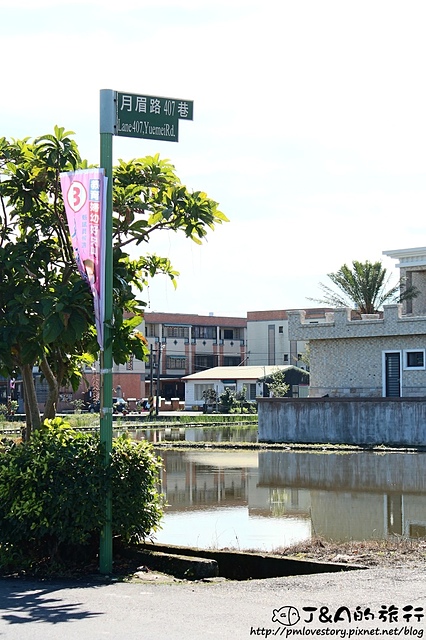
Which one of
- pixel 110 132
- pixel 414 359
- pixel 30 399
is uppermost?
pixel 110 132

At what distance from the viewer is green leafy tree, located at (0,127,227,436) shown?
39.2ft

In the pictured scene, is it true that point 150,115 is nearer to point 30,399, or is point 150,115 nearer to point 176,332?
point 30,399

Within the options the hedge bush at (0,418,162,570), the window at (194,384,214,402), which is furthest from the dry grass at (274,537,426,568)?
the window at (194,384,214,402)

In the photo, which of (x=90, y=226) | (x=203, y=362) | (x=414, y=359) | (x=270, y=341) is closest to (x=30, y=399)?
(x=90, y=226)

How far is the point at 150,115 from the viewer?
11305 mm

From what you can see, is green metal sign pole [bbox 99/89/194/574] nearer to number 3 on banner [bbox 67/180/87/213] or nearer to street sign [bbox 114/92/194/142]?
street sign [bbox 114/92/194/142]

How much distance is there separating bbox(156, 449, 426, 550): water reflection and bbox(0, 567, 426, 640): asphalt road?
4.34 metres

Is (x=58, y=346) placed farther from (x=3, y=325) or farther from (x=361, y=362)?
(x=361, y=362)

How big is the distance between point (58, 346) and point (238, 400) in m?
65.0

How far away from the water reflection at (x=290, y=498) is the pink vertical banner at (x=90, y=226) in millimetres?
4568

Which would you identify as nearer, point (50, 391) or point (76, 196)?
point (76, 196)

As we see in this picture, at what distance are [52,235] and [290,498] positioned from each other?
1018 centimetres

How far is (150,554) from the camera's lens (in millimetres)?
10906

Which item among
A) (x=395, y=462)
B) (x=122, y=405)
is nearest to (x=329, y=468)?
(x=395, y=462)
